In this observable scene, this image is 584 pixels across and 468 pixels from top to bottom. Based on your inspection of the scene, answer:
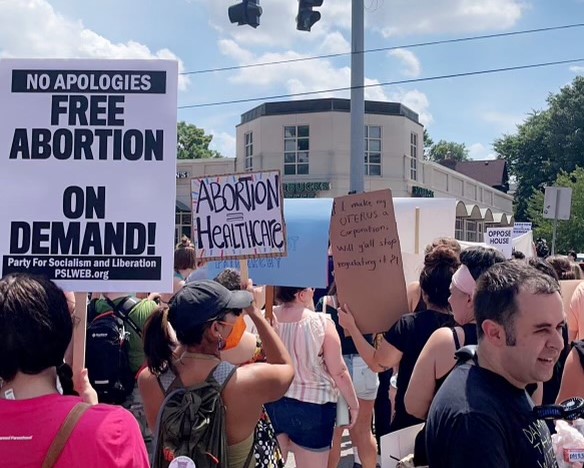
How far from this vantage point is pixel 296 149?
3095cm

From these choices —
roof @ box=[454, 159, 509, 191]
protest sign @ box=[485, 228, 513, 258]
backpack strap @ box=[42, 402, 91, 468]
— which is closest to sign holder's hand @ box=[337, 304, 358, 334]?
backpack strap @ box=[42, 402, 91, 468]

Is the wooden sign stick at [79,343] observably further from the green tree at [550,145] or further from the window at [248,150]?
the green tree at [550,145]

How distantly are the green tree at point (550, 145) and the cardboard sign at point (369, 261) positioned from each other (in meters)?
48.7

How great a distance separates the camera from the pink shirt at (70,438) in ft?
5.35

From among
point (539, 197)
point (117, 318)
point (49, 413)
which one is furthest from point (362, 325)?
point (539, 197)

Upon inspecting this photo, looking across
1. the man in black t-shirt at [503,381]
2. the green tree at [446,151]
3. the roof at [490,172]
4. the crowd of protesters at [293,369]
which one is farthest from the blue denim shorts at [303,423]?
the green tree at [446,151]

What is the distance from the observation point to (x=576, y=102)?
5184cm

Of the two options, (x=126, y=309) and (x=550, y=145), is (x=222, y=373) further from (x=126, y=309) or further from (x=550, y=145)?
(x=550, y=145)

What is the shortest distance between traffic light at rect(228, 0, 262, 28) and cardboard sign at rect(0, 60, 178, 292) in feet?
20.8

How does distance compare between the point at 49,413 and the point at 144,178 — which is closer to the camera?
the point at 49,413

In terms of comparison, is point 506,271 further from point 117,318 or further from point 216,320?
point 117,318

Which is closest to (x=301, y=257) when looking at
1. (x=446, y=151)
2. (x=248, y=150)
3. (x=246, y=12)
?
(x=246, y=12)

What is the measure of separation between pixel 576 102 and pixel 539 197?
13021 mm

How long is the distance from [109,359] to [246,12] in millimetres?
6089
